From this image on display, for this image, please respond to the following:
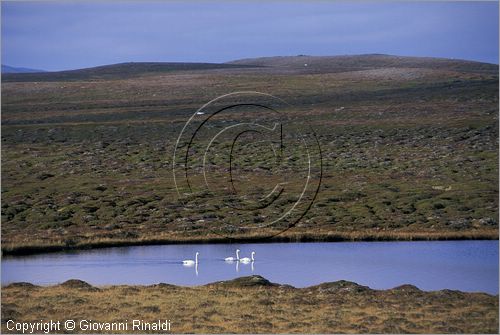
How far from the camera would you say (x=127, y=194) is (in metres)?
82.4

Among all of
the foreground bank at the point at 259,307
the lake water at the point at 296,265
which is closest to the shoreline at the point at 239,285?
the foreground bank at the point at 259,307

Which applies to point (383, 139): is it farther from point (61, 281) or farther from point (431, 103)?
point (61, 281)

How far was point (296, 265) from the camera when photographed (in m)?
49.3

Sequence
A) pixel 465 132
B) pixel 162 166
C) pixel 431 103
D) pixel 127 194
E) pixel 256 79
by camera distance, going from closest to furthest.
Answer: pixel 127 194 → pixel 162 166 → pixel 465 132 → pixel 431 103 → pixel 256 79

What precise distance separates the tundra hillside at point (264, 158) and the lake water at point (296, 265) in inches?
151

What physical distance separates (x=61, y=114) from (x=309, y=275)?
340 ft

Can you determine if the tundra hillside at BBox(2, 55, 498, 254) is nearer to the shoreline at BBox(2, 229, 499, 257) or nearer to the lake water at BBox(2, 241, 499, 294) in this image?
the shoreline at BBox(2, 229, 499, 257)

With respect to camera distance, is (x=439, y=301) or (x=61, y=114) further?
(x=61, y=114)

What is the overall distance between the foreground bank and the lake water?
3783 millimetres

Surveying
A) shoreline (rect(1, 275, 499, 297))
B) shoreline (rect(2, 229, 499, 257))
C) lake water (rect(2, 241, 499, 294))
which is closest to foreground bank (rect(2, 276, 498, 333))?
shoreline (rect(1, 275, 499, 297))

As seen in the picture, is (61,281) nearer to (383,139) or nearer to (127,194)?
(127,194)

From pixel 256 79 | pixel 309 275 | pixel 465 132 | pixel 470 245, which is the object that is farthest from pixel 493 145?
pixel 256 79

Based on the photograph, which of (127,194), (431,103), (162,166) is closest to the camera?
(127,194)

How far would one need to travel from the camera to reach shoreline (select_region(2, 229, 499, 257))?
2314 inches
